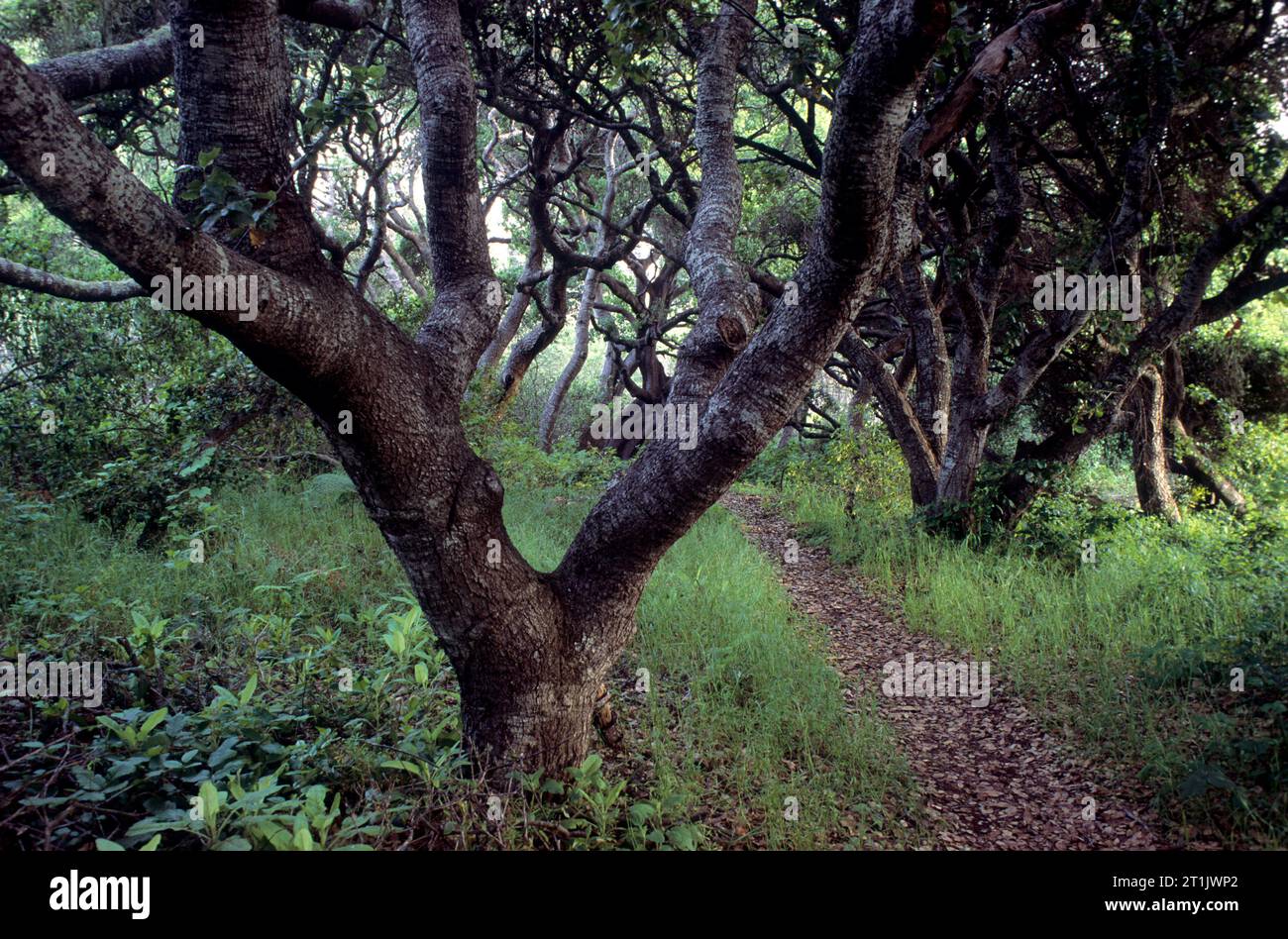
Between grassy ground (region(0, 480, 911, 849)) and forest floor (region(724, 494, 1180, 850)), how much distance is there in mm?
260

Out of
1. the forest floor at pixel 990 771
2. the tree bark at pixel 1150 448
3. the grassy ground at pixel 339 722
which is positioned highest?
the tree bark at pixel 1150 448

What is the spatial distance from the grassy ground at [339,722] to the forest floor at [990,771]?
0.85 ft

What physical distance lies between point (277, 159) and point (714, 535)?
5666mm

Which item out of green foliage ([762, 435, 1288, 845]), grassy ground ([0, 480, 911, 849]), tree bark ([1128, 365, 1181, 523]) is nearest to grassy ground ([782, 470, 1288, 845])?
green foliage ([762, 435, 1288, 845])

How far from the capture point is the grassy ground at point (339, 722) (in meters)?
2.79

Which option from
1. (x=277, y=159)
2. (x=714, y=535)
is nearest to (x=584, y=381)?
(x=714, y=535)

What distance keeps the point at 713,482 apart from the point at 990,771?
248 centimetres

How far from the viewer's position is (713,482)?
3.04 metres

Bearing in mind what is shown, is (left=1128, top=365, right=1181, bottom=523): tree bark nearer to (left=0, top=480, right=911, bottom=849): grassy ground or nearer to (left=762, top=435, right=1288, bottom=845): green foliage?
(left=762, top=435, right=1288, bottom=845): green foliage

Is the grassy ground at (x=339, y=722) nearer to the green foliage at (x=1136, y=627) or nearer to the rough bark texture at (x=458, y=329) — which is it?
the rough bark texture at (x=458, y=329)

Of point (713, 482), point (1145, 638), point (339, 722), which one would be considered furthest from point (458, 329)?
point (1145, 638)

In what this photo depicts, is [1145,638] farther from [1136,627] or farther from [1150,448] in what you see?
[1150,448]

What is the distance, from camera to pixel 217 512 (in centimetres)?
592

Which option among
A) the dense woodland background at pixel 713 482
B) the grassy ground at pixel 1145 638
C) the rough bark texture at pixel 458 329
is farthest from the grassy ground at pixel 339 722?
the grassy ground at pixel 1145 638
